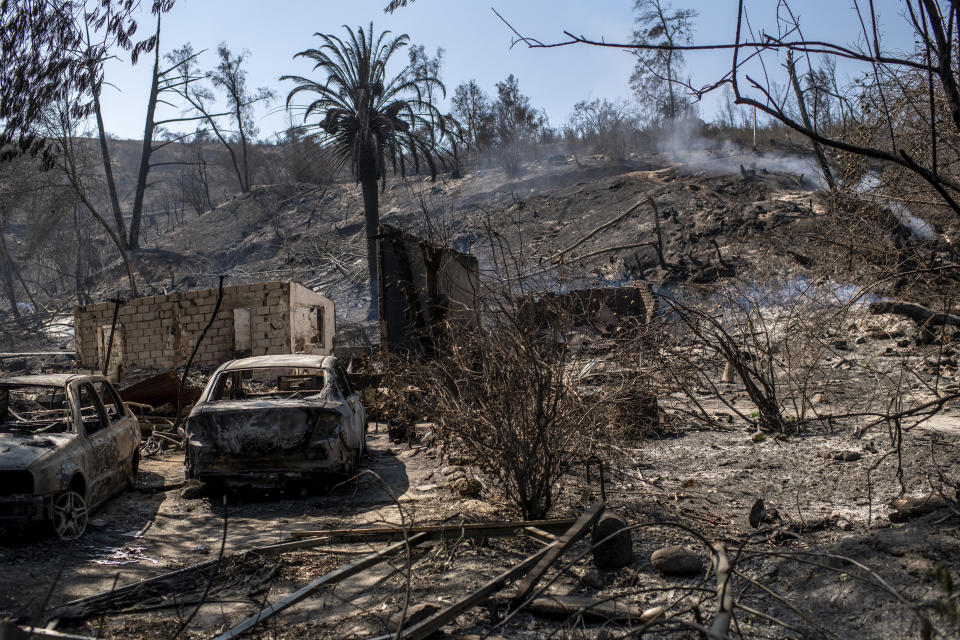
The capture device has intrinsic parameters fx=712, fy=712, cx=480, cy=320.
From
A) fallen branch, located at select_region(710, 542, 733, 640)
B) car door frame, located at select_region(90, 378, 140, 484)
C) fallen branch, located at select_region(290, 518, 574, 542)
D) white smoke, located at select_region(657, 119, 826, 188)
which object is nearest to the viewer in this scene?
fallen branch, located at select_region(710, 542, 733, 640)

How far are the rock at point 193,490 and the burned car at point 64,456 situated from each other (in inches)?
22.8

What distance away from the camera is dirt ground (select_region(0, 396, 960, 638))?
340 centimetres

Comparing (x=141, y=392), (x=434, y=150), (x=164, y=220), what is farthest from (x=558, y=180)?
(x=164, y=220)

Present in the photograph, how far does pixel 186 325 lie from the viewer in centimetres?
1881

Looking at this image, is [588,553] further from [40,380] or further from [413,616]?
[40,380]

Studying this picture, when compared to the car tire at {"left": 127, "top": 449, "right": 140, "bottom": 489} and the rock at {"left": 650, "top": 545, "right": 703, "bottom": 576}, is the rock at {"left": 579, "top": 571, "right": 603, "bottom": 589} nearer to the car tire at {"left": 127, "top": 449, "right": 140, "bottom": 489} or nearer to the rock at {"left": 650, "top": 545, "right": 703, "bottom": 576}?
the rock at {"left": 650, "top": 545, "right": 703, "bottom": 576}

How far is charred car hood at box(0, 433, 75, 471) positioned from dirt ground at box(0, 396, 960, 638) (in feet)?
1.84

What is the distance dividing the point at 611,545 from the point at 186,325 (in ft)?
55.6

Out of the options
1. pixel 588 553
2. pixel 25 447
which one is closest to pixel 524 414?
pixel 588 553

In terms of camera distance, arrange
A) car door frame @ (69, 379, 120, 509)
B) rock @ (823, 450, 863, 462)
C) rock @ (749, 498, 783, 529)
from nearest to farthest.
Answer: rock @ (749, 498, 783, 529) < car door frame @ (69, 379, 120, 509) < rock @ (823, 450, 863, 462)

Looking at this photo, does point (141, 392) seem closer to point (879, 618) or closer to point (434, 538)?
point (434, 538)

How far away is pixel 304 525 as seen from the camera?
5.88m

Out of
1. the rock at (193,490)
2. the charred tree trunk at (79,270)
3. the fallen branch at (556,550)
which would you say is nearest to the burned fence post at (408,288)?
the rock at (193,490)

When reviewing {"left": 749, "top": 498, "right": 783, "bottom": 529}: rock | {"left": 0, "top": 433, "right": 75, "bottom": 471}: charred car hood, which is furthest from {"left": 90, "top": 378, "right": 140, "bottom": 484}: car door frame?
{"left": 749, "top": 498, "right": 783, "bottom": 529}: rock
